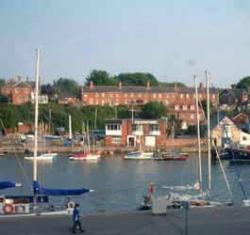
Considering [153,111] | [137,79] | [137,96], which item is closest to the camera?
[153,111]

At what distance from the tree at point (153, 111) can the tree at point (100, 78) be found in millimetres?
34256

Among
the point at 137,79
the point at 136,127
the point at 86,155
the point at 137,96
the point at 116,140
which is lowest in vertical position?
the point at 86,155

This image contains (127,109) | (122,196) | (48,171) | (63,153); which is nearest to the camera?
(122,196)

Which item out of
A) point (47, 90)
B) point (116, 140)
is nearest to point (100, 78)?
point (47, 90)

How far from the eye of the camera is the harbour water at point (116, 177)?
142 feet

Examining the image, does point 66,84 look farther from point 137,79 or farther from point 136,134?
point 136,134

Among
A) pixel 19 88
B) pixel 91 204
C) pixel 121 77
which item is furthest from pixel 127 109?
pixel 91 204

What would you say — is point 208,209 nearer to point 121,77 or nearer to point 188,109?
point 188,109

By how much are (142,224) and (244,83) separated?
13174 centimetres

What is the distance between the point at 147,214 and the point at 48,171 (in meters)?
43.4

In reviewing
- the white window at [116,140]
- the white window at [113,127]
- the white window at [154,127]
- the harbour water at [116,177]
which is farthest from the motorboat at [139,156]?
the white window at [154,127]

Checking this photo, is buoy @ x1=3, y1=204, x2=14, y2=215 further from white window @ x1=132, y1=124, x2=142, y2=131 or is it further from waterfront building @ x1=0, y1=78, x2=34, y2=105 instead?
waterfront building @ x1=0, y1=78, x2=34, y2=105

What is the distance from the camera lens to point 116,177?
6241 centimetres

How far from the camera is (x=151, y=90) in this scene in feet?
430
